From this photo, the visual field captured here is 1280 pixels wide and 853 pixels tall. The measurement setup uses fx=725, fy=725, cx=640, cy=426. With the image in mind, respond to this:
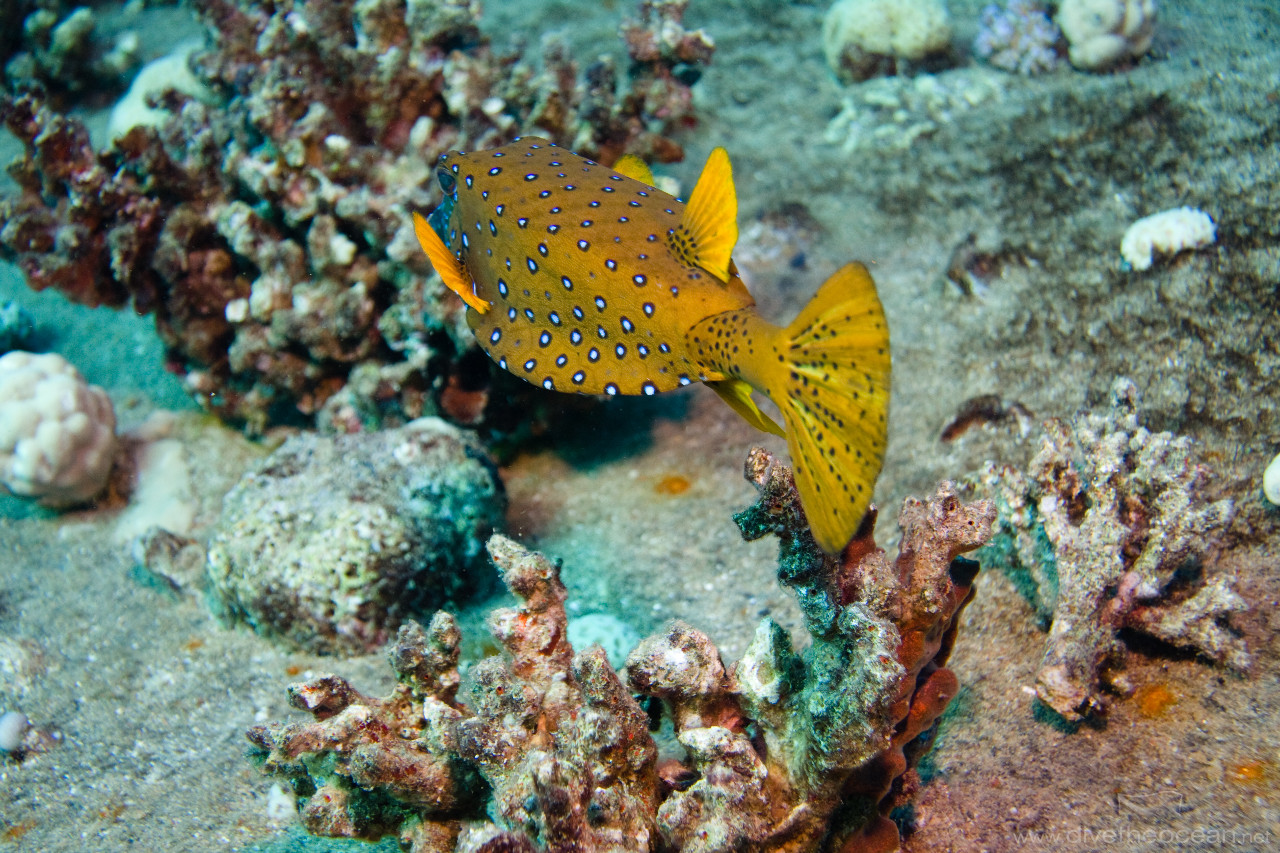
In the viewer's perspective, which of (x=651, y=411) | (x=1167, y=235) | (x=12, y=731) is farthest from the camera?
(x=651, y=411)

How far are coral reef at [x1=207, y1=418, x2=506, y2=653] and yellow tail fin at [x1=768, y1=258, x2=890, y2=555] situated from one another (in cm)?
274

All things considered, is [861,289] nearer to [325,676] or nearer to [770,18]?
[325,676]

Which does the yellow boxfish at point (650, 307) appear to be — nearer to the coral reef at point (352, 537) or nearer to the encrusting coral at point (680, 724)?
the encrusting coral at point (680, 724)

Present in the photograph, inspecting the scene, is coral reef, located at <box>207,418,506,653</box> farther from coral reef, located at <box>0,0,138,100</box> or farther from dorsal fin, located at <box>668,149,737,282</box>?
coral reef, located at <box>0,0,138,100</box>

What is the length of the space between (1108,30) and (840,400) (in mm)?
6128

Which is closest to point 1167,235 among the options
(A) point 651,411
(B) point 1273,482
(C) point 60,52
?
(B) point 1273,482

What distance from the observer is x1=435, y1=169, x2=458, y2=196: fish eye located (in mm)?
3533

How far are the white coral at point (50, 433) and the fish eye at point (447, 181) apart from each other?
348 cm

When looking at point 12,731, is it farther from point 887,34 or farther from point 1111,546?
point 887,34

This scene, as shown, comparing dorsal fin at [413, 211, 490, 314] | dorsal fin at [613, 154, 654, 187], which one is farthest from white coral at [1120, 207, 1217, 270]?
dorsal fin at [413, 211, 490, 314]

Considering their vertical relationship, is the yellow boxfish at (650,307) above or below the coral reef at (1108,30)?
below

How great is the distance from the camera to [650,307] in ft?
9.30

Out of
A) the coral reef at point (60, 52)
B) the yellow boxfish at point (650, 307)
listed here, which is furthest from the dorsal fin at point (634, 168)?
the coral reef at point (60, 52)

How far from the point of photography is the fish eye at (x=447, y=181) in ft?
11.6
